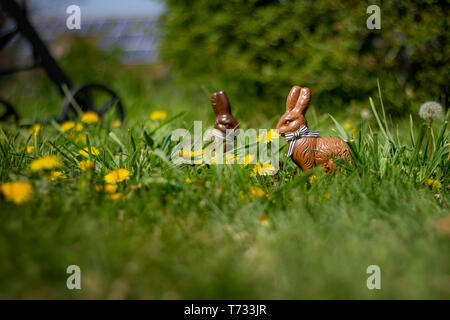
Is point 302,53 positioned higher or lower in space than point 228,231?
higher

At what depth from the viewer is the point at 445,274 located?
44.8 inches

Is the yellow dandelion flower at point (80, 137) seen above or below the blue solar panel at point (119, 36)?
below

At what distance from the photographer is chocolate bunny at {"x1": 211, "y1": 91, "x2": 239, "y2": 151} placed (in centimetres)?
189

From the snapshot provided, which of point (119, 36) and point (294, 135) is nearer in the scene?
point (294, 135)

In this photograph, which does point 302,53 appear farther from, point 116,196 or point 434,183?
point 116,196

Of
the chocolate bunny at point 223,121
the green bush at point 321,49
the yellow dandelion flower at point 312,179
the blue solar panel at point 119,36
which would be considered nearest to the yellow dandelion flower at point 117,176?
the chocolate bunny at point 223,121

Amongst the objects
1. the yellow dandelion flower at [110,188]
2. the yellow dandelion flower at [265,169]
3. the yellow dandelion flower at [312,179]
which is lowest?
the yellow dandelion flower at [110,188]

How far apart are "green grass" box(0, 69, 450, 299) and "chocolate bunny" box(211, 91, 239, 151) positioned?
0.18 metres

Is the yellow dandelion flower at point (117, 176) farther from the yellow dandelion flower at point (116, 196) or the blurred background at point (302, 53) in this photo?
the blurred background at point (302, 53)

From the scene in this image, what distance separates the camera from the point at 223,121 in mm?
1894

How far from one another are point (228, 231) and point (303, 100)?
78cm

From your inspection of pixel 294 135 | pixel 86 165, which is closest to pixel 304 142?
pixel 294 135

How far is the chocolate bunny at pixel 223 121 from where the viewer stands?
1888 mm

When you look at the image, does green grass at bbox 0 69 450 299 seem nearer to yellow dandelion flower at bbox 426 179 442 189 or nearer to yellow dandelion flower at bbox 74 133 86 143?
yellow dandelion flower at bbox 426 179 442 189
